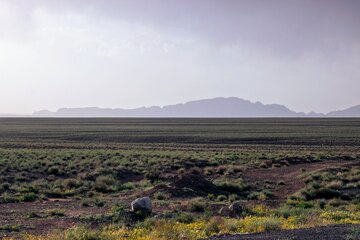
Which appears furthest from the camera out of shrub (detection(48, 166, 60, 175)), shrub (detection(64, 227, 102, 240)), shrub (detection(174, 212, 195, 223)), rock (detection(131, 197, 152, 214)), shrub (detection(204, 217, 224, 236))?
shrub (detection(48, 166, 60, 175))

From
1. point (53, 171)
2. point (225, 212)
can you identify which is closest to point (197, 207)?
point (225, 212)

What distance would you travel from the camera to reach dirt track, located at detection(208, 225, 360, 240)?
11837 mm

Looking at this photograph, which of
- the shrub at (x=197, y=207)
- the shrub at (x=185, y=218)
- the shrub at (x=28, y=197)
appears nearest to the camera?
the shrub at (x=185, y=218)

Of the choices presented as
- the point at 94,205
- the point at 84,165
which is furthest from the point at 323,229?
the point at 84,165

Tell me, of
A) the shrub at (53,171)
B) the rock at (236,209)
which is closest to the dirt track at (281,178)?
the rock at (236,209)

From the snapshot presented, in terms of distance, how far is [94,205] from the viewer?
2141 cm

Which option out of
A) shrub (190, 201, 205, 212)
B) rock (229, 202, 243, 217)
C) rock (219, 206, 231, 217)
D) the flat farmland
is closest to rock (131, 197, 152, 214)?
the flat farmland

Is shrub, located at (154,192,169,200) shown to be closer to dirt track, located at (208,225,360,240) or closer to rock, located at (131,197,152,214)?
rock, located at (131,197,152,214)

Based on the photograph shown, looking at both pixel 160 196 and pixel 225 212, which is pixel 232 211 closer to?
pixel 225 212

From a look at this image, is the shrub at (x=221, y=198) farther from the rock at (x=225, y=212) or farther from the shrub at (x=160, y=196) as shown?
the rock at (x=225, y=212)

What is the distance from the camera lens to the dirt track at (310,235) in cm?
1184

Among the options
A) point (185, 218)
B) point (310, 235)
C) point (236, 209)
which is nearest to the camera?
point (310, 235)

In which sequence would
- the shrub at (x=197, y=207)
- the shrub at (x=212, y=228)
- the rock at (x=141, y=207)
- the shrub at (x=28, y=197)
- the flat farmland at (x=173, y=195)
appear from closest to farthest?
1. the shrub at (x=212, y=228)
2. the flat farmland at (x=173, y=195)
3. the rock at (x=141, y=207)
4. the shrub at (x=197, y=207)
5. the shrub at (x=28, y=197)

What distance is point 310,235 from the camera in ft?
40.3
